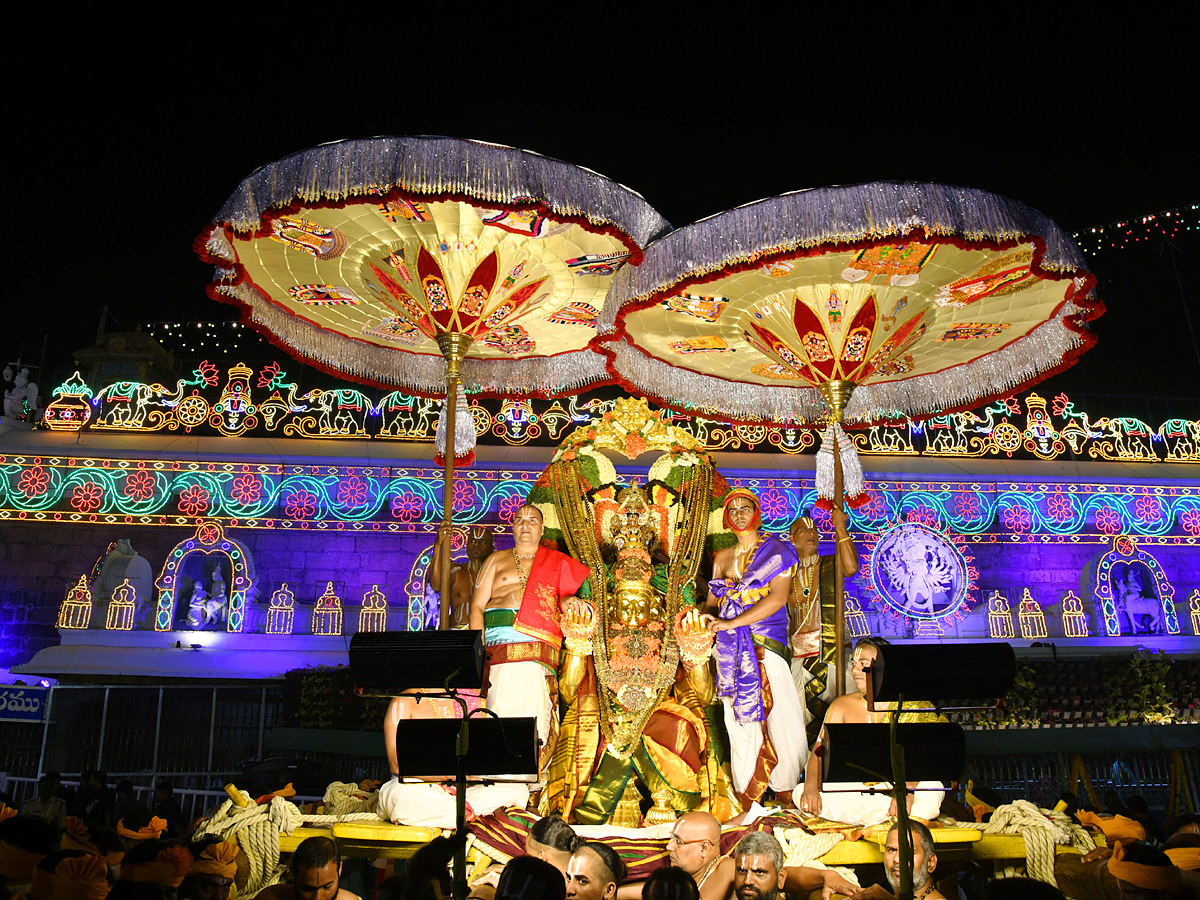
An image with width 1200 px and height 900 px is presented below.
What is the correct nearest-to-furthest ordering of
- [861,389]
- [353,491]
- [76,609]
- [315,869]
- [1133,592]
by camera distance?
[315,869] → [861,389] → [76,609] → [353,491] → [1133,592]

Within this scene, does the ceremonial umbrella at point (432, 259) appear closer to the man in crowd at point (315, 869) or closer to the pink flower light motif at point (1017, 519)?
the man in crowd at point (315, 869)

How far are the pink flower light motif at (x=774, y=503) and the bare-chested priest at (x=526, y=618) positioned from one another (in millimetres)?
7513

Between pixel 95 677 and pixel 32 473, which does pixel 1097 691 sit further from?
pixel 32 473

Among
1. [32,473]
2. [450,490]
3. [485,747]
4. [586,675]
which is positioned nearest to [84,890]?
[485,747]

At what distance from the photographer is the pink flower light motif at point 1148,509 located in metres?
13.9

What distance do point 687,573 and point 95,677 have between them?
8898 mm

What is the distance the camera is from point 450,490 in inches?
259

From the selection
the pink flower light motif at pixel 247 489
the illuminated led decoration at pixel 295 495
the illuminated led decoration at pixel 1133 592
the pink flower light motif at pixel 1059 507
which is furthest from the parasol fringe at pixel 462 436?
the illuminated led decoration at pixel 1133 592

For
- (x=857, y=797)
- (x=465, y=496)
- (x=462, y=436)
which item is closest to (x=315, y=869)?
(x=857, y=797)

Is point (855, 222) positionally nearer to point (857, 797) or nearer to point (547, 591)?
Result: point (547, 591)

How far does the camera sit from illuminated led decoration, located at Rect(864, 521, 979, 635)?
42.4 ft

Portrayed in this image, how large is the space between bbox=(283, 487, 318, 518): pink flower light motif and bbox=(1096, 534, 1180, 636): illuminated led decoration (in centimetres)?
1121

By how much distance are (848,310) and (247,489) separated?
9.57m

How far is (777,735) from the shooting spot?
583 cm
